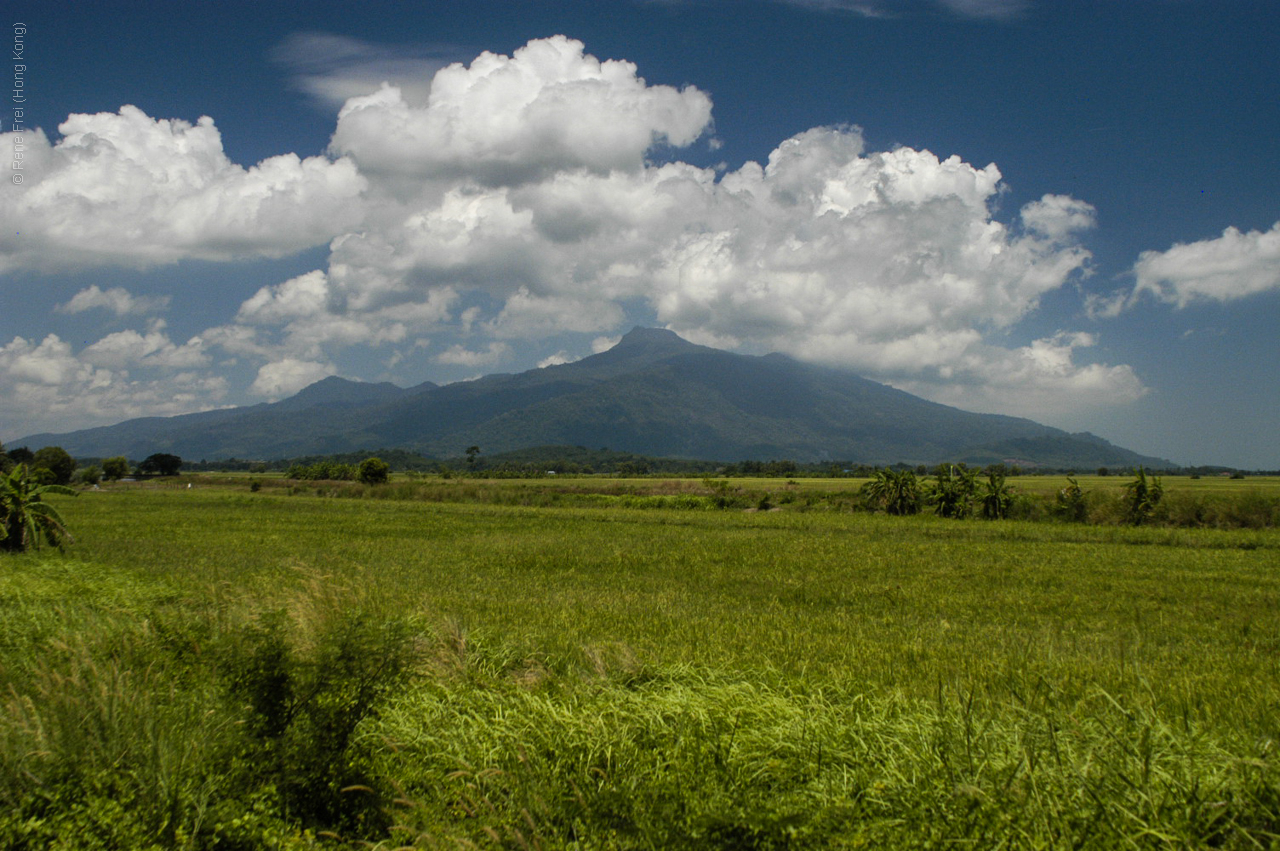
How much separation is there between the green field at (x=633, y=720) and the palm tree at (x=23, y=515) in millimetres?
6171

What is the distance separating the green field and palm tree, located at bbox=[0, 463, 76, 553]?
20.2 ft

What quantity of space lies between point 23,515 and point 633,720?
20.8 m

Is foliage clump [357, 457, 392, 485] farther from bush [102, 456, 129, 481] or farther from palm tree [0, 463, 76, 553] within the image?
bush [102, 456, 129, 481]

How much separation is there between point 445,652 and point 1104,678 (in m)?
7.52

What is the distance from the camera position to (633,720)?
5.41 meters

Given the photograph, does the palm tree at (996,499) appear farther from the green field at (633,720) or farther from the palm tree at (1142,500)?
the green field at (633,720)

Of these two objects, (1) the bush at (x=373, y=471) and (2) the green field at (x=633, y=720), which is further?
(1) the bush at (x=373, y=471)

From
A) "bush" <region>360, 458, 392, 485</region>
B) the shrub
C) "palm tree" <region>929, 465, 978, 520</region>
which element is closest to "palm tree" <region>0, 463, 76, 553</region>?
"palm tree" <region>929, 465, 978, 520</region>

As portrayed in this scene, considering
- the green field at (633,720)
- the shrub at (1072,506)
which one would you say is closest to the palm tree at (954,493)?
the shrub at (1072,506)

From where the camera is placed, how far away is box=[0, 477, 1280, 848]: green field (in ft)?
12.9

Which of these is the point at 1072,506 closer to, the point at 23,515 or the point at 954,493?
the point at 954,493

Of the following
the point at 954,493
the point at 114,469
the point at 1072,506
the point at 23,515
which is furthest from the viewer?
the point at 114,469

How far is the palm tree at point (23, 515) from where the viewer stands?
58.4 feet

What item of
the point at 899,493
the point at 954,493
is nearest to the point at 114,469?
the point at 899,493
